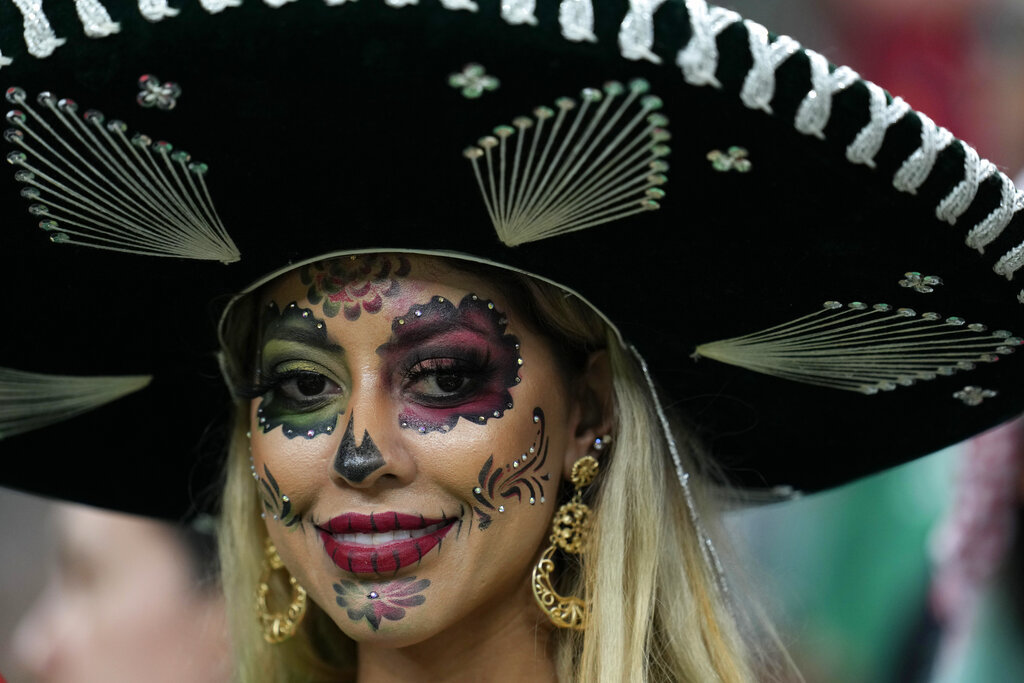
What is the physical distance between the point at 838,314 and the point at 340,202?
1.00 m

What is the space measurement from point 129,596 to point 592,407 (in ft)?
7.84

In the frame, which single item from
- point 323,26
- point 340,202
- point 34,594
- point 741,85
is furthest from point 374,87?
point 34,594

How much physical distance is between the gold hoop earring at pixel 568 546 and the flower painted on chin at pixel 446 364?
0.30m

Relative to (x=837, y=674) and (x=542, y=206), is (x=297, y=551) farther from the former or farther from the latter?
(x=837, y=674)

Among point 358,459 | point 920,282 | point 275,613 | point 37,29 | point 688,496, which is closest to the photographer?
point 37,29

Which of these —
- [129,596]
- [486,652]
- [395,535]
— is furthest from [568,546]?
[129,596]

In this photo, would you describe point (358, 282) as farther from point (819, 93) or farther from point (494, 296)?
point (819, 93)

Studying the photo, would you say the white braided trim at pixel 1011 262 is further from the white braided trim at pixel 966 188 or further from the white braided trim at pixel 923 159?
the white braided trim at pixel 923 159

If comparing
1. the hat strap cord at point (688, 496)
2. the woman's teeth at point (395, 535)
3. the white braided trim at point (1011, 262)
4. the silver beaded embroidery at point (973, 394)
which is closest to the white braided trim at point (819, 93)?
the white braided trim at point (1011, 262)

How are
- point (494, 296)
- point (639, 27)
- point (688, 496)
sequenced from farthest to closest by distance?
point (688, 496)
point (494, 296)
point (639, 27)

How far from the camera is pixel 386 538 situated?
2.56m

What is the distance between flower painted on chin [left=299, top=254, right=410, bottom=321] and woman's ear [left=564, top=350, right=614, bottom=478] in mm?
489

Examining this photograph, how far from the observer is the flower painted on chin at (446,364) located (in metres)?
2.55

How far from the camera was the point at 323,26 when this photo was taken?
2.00 m
